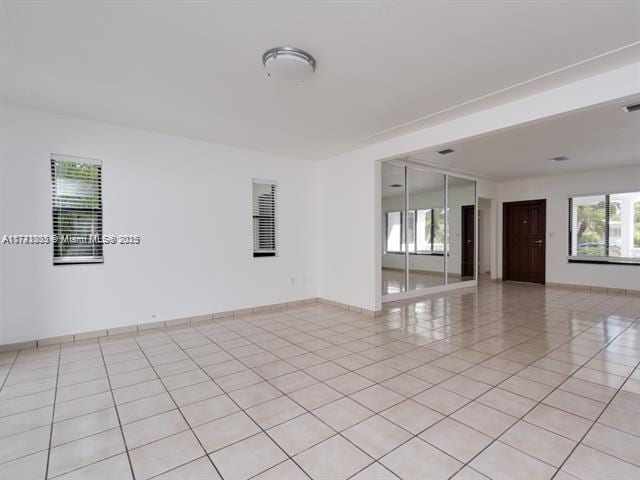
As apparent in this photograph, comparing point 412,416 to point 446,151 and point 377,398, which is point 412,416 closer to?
point 377,398

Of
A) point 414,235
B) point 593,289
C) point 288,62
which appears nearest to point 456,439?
point 288,62

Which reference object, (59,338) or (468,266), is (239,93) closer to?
(59,338)

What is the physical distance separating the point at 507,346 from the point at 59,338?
5282 mm

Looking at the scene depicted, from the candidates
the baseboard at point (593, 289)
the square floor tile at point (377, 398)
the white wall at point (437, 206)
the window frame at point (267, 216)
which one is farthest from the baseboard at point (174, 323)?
the baseboard at point (593, 289)

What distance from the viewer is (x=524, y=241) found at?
26.8ft

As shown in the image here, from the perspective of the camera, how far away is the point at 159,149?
4348 mm

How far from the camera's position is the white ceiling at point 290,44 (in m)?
1.97

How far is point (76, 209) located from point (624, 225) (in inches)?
386

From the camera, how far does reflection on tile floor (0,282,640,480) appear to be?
5.77 feet

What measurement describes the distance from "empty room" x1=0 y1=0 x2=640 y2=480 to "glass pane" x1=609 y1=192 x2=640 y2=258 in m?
0.05

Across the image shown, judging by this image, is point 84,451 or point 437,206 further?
point 437,206

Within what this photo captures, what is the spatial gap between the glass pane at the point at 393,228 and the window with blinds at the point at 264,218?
2109mm

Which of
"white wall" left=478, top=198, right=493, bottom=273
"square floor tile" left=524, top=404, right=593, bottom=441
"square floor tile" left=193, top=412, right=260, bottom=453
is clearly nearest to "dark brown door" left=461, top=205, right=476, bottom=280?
"white wall" left=478, top=198, right=493, bottom=273

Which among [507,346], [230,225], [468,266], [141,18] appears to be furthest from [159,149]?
[468,266]
